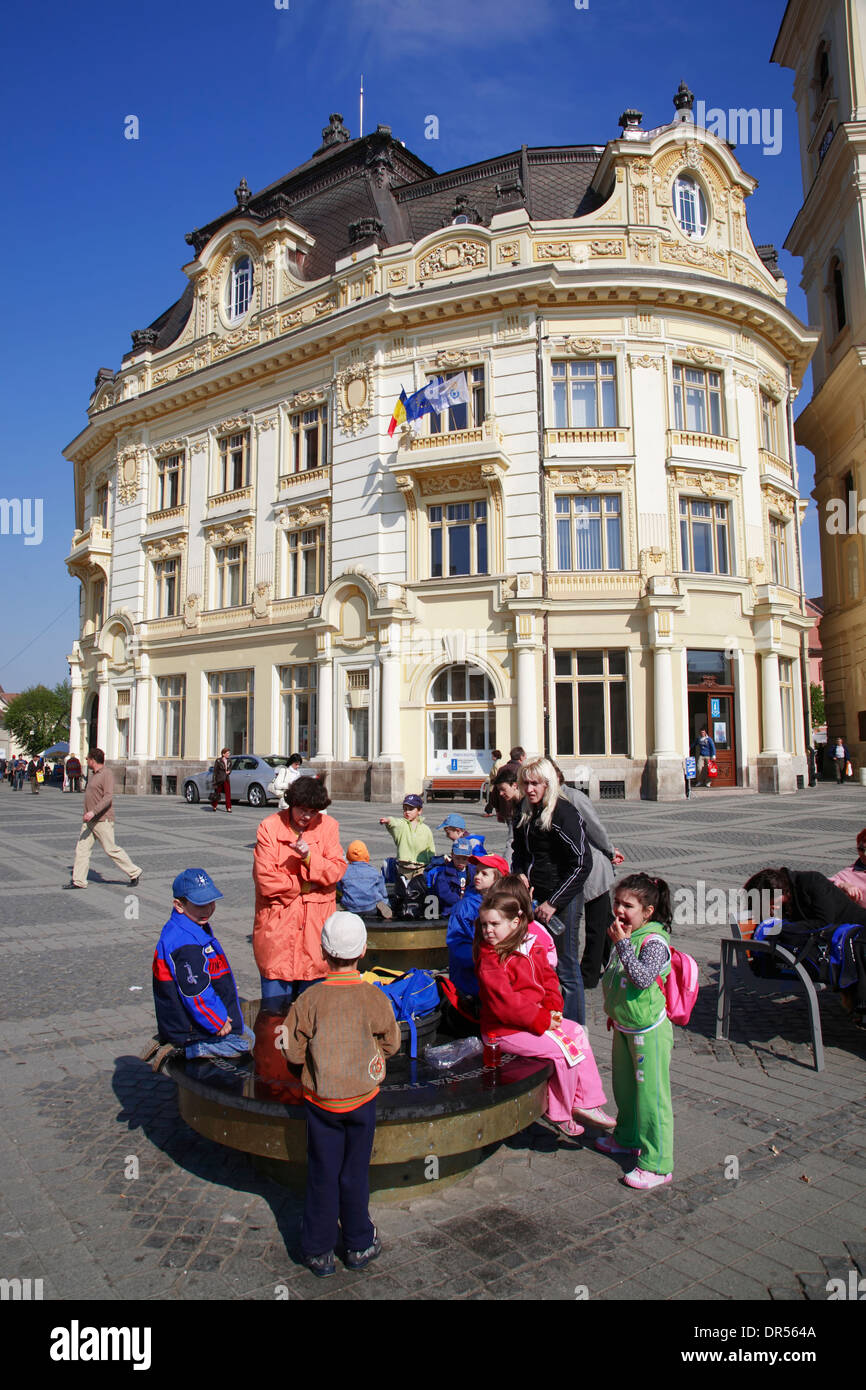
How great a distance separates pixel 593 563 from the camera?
82.5ft

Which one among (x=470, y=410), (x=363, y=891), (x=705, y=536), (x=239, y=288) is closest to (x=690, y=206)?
(x=470, y=410)

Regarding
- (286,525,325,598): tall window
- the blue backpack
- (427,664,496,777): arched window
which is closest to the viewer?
the blue backpack

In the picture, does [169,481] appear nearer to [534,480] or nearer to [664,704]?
[534,480]

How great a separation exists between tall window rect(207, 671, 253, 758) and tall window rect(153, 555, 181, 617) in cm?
434

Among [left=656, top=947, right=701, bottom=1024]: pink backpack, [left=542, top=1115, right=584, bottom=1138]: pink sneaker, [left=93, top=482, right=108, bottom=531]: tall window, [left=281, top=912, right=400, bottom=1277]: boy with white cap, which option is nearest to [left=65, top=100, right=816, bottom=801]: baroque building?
[left=93, top=482, right=108, bottom=531]: tall window

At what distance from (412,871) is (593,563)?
19.2 metres

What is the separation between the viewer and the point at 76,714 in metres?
39.2

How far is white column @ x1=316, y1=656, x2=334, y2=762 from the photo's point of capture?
89.5 feet

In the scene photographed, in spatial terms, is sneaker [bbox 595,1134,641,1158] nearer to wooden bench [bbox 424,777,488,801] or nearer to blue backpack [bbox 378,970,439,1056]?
blue backpack [bbox 378,970,439,1056]

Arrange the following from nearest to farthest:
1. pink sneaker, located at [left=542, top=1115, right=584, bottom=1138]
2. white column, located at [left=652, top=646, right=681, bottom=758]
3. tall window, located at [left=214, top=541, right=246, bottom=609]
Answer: pink sneaker, located at [left=542, top=1115, right=584, bottom=1138] < white column, located at [left=652, top=646, right=681, bottom=758] < tall window, located at [left=214, top=541, right=246, bottom=609]

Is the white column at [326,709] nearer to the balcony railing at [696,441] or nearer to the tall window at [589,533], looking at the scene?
the tall window at [589,533]

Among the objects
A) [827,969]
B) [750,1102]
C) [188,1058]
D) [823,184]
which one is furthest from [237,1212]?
[823,184]
